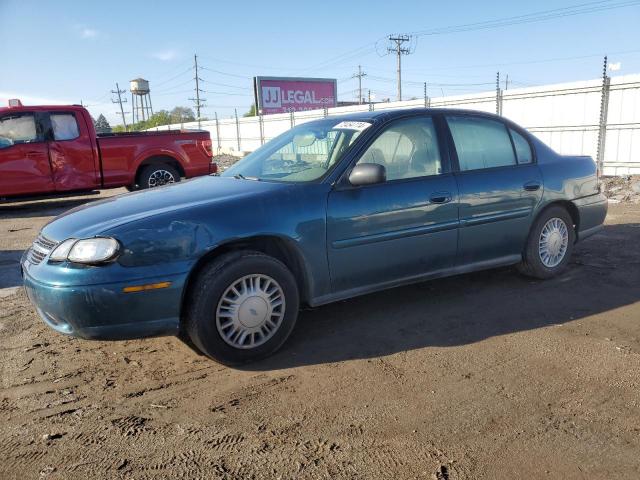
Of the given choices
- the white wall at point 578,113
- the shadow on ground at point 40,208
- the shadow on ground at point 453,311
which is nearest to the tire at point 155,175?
the shadow on ground at point 40,208

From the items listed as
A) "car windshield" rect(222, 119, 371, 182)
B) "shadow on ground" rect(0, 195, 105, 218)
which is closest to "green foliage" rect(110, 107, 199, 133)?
"shadow on ground" rect(0, 195, 105, 218)

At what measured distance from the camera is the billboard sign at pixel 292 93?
49.1 m

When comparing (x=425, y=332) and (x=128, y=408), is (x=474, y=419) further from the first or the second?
(x=128, y=408)

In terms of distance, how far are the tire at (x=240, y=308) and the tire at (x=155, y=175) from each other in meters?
7.68

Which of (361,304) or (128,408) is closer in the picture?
(128,408)

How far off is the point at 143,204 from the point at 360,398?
1932 millimetres

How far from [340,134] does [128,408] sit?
2.46 metres

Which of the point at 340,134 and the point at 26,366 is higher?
the point at 340,134

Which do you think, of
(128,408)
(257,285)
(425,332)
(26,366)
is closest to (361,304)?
(425,332)

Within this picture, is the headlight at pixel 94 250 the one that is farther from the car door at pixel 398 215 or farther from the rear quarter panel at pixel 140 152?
the rear quarter panel at pixel 140 152

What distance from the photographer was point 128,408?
300 cm

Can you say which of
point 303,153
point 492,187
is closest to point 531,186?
point 492,187

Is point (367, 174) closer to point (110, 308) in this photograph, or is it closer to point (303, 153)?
point (303, 153)

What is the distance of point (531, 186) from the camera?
4750mm
